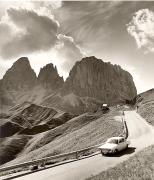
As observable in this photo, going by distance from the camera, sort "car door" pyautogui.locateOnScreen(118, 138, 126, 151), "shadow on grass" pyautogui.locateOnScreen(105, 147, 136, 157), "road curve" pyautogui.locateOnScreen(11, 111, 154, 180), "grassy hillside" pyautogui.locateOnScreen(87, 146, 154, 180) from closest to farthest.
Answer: "grassy hillside" pyautogui.locateOnScreen(87, 146, 154, 180) → "road curve" pyautogui.locateOnScreen(11, 111, 154, 180) → "shadow on grass" pyautogui.locateOnScreen(105, 147, 136, 157) → "car door" pyautogui.locateOnScreen(118, 138, 126, 151)

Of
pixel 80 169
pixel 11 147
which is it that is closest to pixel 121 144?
pixel 80 169

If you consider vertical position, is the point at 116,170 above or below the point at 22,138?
below

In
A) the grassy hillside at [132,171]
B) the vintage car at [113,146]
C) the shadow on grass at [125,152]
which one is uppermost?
the vintage car at [113,146]

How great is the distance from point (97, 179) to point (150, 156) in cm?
729

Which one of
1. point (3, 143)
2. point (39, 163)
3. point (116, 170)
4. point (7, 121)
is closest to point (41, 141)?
point (3, 143)

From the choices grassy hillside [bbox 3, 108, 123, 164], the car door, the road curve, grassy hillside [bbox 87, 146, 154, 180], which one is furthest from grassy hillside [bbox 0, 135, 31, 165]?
grassy hillside [bbox 87, 146, 154, 180]

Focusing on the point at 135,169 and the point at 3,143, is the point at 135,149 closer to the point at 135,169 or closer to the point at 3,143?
the point at 135,169

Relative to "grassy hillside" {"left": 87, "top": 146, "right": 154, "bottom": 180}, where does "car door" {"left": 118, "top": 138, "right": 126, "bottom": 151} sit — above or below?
above

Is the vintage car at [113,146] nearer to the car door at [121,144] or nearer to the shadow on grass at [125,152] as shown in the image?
the car door at [121,144]

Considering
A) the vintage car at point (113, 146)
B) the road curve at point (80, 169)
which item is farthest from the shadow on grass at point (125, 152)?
the vintage car at point (113, 146)

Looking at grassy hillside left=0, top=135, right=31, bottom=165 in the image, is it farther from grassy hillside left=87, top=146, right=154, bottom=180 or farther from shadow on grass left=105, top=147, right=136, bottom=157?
grassy hillside left=87, top=146, right=154, bottom=180

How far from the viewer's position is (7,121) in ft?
633

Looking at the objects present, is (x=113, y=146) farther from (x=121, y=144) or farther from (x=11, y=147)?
(x=11, y=147)

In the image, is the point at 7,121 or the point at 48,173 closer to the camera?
the point at 48,173
